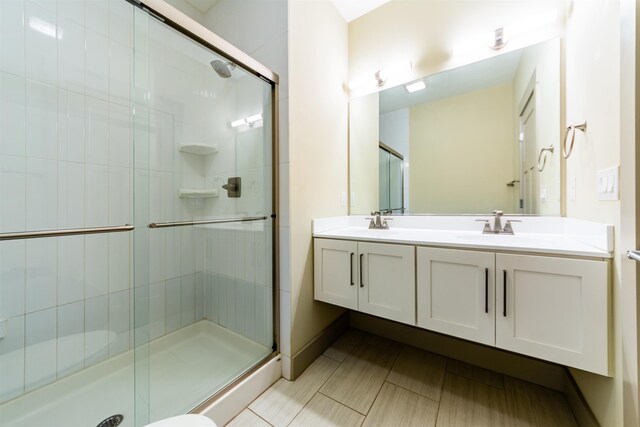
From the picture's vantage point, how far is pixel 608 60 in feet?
2.88

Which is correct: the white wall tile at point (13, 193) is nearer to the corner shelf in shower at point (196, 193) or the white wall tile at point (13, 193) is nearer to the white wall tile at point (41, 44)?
the white wall tile at point (41, 44)

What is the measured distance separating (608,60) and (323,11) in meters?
1.63

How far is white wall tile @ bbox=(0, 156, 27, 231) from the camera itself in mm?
1175

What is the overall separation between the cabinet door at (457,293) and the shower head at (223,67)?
1.51m

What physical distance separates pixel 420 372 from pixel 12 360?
2.23 metres

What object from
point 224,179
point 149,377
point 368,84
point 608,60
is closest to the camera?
point 608,60

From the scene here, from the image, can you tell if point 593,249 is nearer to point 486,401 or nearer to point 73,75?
point 486,401

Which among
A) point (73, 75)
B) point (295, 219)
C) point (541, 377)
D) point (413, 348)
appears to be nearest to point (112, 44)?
point (73, 75)

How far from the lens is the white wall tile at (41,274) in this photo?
127 cm

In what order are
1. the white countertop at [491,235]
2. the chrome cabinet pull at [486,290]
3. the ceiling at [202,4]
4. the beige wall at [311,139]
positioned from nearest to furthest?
the white countertop at [491,235]
the chrome cabinet pull at [486,290]
the beige wall at [311,139]
the ceiling at [202,4]

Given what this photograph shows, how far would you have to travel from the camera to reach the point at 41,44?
128 cm

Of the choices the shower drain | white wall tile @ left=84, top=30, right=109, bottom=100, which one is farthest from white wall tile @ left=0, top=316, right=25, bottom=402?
white wall tile @ left=84, top=30, right=109, bottom=100

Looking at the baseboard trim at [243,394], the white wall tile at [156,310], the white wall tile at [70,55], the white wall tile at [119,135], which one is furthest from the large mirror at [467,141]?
the white wall tile at [70,55]

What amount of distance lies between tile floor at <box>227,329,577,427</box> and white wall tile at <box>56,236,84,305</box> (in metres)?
1.21
